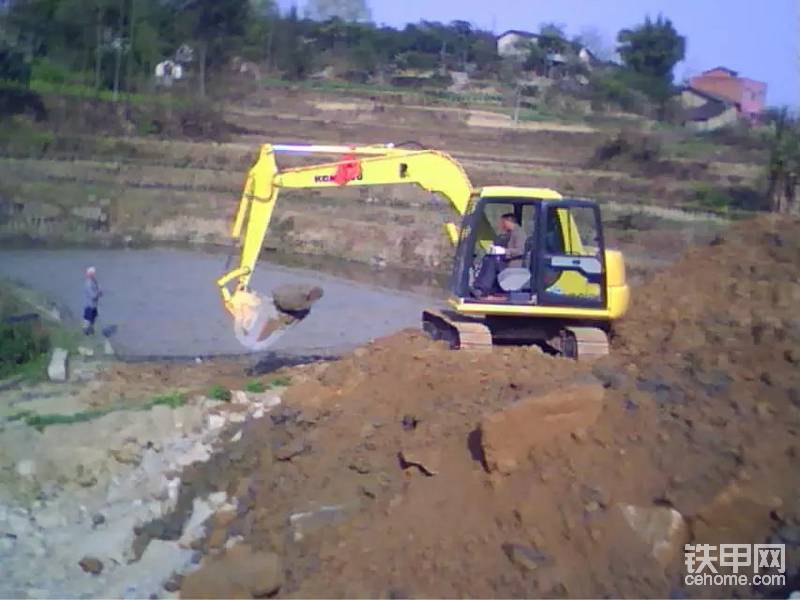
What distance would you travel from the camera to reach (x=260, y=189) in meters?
12.4

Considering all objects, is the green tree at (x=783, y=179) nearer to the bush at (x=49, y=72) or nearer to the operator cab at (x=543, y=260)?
the operator cab at (x=543, y=260)

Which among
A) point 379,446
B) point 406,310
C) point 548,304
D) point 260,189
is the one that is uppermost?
point 260,189

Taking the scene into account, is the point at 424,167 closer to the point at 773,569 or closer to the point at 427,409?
the point at 427,409

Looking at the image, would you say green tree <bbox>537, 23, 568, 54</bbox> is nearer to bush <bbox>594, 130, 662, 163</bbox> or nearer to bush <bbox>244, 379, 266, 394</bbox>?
bush <bbox>594, 130, 662, 163</bbox>

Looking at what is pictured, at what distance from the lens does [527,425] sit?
781 cm

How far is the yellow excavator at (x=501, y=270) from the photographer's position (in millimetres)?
11555

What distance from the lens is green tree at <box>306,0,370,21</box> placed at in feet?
196

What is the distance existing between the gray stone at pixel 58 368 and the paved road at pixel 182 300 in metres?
1.31

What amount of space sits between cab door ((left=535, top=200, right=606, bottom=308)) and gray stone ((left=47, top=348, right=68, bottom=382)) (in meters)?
6.88

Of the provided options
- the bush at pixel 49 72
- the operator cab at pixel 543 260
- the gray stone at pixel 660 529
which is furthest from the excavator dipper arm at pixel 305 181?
the bush at pixel 49 72

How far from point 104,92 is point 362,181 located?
31.6 m

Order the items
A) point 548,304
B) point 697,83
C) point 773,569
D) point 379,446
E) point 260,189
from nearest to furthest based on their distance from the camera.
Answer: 1. point 773,569
2. point 379,446
3. point 548,304
4. point 260,189
5. point 697,83

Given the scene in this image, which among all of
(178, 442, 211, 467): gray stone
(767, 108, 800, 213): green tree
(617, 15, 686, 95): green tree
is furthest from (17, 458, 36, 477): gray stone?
(617, 15, 686, 95): green tree

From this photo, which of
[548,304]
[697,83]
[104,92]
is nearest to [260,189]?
[548,304]
